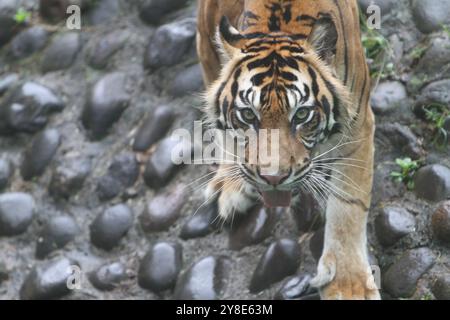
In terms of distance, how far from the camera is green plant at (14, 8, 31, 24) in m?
7.23

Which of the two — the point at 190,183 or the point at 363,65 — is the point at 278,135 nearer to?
the point at 363,65

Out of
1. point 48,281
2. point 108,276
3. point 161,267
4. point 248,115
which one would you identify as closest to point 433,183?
point 248,115

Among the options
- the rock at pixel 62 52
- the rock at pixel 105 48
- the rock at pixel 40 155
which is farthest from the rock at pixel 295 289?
the rock at pixel 62 52

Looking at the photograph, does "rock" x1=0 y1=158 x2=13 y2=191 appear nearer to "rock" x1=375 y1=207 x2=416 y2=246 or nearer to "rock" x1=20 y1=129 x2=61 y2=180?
"rock" x1=20 y1=129 x2=61 y2=180

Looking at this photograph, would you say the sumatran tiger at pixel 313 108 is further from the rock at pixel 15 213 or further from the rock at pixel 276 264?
the rock at pixel 15 213

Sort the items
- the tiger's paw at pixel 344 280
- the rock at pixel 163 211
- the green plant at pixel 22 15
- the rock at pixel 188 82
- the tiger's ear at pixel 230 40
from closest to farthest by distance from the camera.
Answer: the tiger's ear at pixel 230 40, the tiger's paw at pixel 344 280, the rock at pixel 163 211, the rock at pixel 188 82, the green plant at pixel 22 15

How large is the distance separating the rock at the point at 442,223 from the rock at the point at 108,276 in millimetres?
2106

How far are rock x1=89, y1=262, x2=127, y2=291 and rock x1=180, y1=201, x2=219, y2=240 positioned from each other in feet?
1.58

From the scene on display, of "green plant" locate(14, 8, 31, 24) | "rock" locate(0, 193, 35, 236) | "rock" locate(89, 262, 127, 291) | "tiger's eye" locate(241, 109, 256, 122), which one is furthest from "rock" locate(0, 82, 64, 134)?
"tiger's eye" locate(241, 109, 256, 122)

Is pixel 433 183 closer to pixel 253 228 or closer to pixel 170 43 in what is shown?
pixel 253 228

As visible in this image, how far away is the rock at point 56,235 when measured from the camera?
6.03 meters

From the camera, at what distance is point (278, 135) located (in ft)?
13.7

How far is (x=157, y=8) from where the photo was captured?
6742 mm
